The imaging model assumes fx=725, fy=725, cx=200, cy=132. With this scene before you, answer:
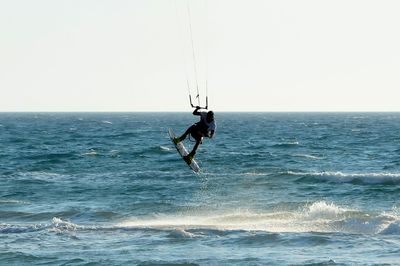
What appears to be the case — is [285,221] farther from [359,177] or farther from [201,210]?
[359,177]

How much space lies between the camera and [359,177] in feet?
153

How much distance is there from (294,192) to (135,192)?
8.85 m

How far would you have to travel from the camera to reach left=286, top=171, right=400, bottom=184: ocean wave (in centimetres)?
4475

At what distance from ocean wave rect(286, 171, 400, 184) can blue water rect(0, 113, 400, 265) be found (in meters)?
0.07

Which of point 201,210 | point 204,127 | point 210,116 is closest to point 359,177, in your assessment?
point 201,210

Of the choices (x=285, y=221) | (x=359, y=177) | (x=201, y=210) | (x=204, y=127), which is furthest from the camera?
(x=359, y=177)

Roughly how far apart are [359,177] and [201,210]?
15.8 metres

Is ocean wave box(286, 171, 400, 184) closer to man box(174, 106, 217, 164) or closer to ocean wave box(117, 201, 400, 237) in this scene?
ocean wave box(117, 201, 400, 237)

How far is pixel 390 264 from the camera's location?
2150 centimetres

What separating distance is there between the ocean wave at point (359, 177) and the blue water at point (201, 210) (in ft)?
0.22

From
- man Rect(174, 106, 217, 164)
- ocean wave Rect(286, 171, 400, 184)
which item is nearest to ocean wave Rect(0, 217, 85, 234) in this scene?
man Rect(174, 106, 217, 164)

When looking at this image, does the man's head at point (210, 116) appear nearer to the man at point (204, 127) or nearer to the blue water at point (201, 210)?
the man at point (204, 127)

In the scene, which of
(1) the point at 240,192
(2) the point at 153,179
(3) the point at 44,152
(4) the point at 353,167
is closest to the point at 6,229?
(1) the point at 240,192

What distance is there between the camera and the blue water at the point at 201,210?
925 inches
